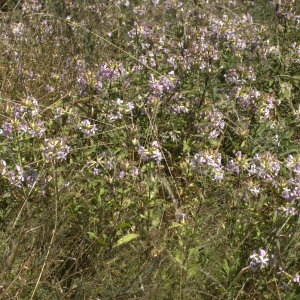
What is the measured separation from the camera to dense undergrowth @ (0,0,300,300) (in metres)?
2.46

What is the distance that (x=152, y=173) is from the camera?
2965 millimetres

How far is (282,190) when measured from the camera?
268cm

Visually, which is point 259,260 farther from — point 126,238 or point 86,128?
point 86,128

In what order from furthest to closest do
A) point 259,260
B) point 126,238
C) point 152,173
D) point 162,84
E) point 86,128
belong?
point 162,84, point 86,128, point 152,173, point 126,238, point 259,260

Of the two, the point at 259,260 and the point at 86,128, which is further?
the point at 86,128

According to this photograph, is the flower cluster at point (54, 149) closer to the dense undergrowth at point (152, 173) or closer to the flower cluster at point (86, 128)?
the dense undergrowth at point (152, 173)

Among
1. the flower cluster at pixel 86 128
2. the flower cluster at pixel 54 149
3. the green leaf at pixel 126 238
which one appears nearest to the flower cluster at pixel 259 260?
the green leaf at pixel 126 238

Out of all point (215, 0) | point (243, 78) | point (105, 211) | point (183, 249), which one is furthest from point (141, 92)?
point (215, 0)

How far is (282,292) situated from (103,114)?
54.7 inches

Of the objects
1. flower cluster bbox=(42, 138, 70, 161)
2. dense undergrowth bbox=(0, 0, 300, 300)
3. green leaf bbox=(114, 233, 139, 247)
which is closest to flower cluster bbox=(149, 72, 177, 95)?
dense undergrowth bbox=(0, 0, 300, 300)

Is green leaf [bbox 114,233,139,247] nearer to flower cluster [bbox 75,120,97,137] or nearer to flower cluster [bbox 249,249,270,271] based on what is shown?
flower cluster [bbox 249,249,270,271]

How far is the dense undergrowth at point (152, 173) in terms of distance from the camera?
2.46 metres

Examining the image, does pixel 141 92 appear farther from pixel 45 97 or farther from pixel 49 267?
pixel 49 267

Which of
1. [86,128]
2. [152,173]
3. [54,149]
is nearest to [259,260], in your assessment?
[152,173]
